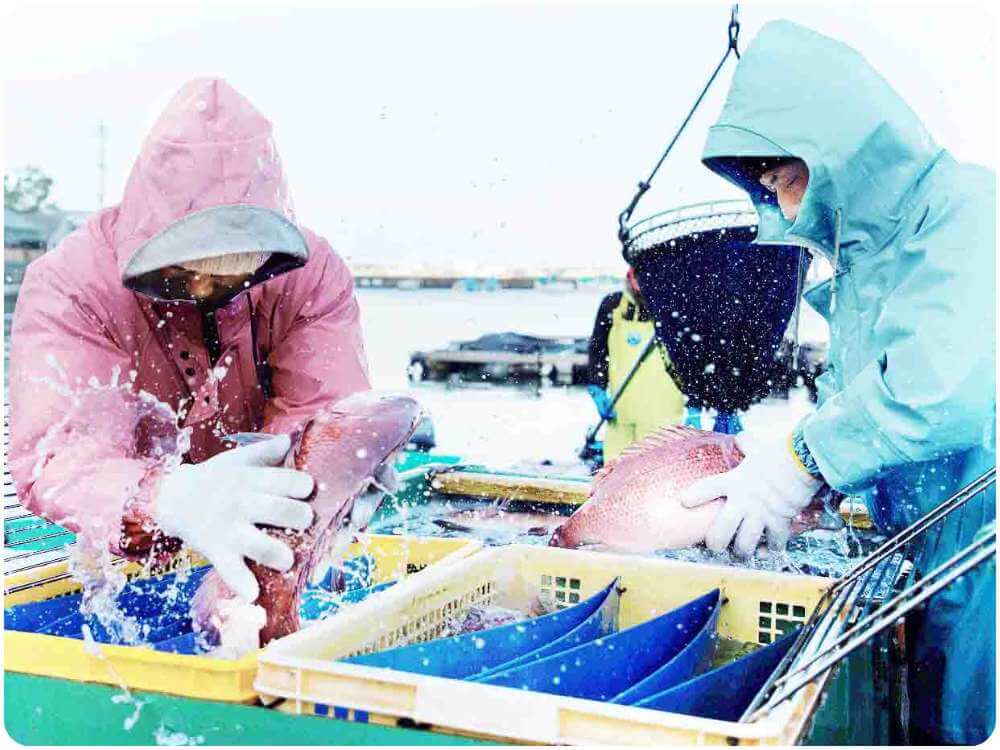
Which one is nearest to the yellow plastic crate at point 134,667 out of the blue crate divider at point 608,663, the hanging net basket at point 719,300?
the blue crate divider at point 608,663

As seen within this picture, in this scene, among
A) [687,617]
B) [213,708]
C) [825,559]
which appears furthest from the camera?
[825,559]

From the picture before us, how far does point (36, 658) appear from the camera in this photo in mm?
1784

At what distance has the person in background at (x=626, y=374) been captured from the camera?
21.0 feet

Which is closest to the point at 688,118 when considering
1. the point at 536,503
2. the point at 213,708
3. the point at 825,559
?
the point at 536,503

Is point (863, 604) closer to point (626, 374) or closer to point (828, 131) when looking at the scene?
point (828, 131)

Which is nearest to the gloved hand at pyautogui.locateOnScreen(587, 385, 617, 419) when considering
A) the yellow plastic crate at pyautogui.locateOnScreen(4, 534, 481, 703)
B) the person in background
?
the person in background

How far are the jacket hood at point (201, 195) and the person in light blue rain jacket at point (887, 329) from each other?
3.50 feet

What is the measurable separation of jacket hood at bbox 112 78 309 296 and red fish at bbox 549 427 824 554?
939 mm

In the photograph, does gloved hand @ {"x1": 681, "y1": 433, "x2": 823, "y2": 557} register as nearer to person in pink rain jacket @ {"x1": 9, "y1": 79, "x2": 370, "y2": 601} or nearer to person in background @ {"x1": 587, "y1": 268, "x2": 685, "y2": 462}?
person in pink rain jacket @ {"x1": 9, "y1": 79, "x2": 370, "y2": 601}

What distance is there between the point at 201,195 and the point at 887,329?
148 cm

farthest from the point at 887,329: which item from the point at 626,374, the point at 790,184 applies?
the point at 626,374

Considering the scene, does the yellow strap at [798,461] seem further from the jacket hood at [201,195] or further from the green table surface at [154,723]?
the jacket hood at [201,195]

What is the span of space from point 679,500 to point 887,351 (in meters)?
0.60

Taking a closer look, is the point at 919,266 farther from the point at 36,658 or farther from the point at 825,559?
the point at 36,658
